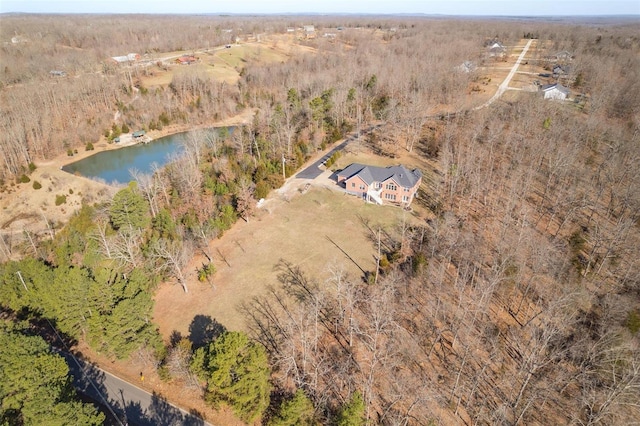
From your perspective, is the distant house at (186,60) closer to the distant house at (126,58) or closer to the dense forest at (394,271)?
the distant house at (126,58)

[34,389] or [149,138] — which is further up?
[34,389]

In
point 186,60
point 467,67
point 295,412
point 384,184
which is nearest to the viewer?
point 295,412

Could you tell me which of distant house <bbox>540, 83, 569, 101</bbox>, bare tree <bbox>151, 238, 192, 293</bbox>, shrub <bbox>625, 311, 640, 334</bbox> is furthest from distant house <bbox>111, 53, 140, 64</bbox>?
shrub <bbox>625, 311, 640, 334</bbox>

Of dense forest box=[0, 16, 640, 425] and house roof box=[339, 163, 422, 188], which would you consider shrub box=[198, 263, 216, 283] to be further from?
house roof box=[339, 163, 422, 188]

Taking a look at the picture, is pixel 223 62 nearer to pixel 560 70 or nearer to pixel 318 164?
pixel 318 164

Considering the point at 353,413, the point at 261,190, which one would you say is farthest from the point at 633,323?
the point at 261,190

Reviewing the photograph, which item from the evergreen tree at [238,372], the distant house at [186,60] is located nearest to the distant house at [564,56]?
the distant house at [186,60]

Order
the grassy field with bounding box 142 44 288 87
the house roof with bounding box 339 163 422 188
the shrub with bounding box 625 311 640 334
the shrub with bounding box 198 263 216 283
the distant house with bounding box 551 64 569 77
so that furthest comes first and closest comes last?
the grassy field with bounding box 142 44 288 87 → the distant house with bounding box 551 64 569 77 → the house roof with bounding box 339 163 422 188 → the shrub with bounding box 198 263 216 283 → the shrub with bounding box 625 311 640 334
